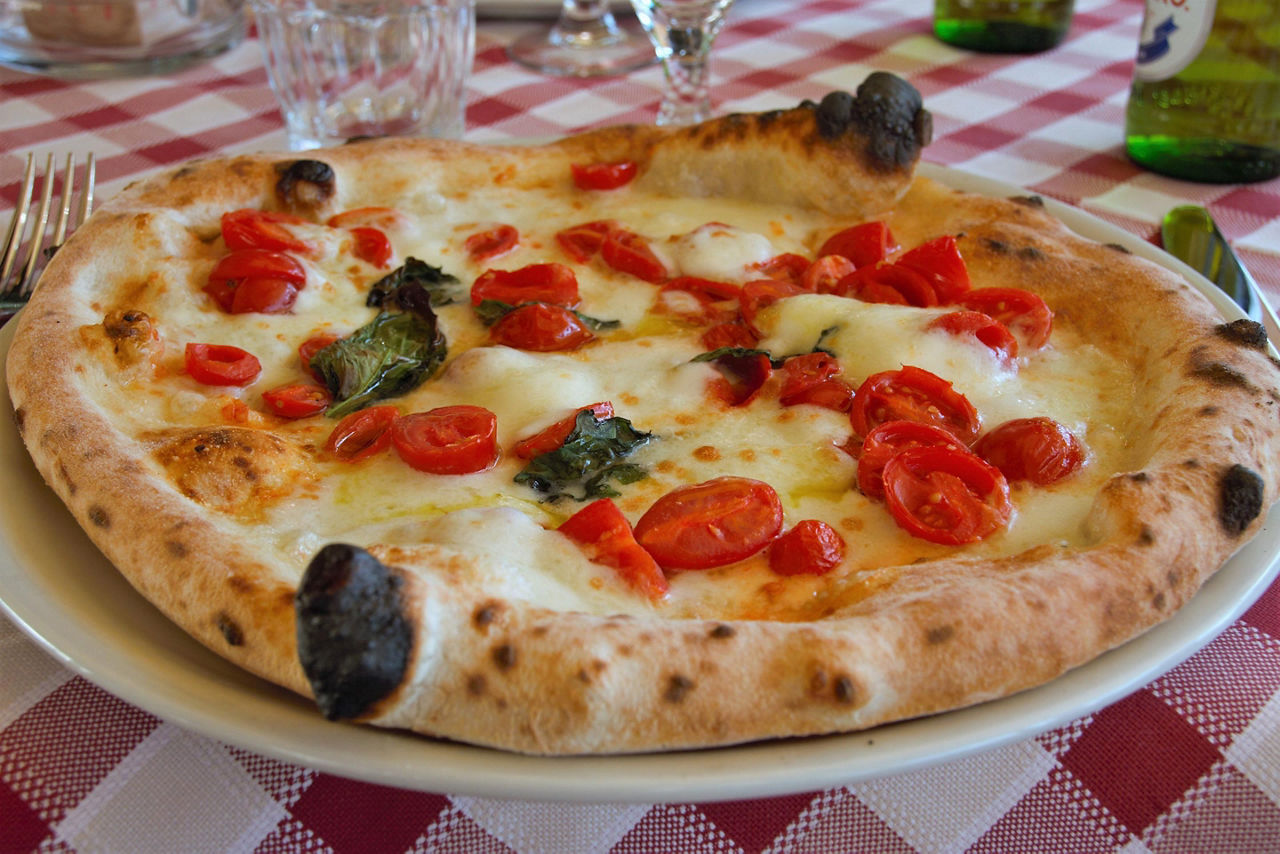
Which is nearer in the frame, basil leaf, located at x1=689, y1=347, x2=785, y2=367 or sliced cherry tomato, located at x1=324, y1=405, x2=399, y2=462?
sliced cherry tomato, located at x1=324, y1=405, x2=399, y2=462

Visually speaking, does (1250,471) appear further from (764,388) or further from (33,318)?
(33,318)

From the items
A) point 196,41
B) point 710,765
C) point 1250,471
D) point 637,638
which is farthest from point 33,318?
point 196,41

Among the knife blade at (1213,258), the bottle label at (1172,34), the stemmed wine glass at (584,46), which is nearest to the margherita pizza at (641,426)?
the knife blade at (1213,258)

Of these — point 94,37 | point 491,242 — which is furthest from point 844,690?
point 94,37

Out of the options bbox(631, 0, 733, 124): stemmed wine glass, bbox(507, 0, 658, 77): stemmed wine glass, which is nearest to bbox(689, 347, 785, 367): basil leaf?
bbox(631, 0, 733, 124): stemmed wine glass

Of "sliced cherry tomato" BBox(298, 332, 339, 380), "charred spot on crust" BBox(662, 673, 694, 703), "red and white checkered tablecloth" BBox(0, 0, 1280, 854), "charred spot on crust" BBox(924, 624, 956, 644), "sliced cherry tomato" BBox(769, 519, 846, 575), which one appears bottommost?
"red and white checkered tablecloth" BBox(0, 0, 1280, 854)

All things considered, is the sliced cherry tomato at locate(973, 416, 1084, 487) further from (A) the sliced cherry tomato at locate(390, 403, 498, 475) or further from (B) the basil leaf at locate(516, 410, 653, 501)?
(A) the sliced cherry tomato at locate(390, 403, 498, 475)
